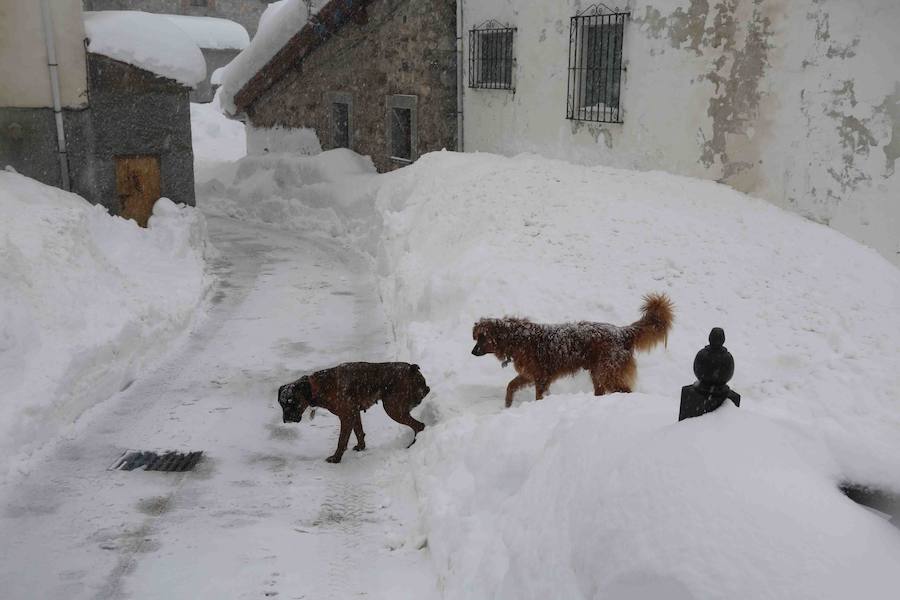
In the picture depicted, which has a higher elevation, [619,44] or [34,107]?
[619,44]

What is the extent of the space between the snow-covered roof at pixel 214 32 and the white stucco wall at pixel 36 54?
2369cm

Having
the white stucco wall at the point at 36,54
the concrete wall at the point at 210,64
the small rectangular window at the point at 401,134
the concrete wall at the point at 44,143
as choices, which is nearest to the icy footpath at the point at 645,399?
the small rectangular window at the point at 401,134

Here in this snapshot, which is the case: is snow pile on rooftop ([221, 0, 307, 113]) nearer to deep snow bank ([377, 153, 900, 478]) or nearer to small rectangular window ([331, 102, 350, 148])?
small rectangular window ([331, 102, 350, 148])

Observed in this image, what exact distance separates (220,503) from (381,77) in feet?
43.1

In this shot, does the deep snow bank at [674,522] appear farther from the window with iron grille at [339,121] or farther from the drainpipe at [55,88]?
the window with iron grille at [339,121]

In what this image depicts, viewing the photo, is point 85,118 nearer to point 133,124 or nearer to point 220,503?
point 133,124

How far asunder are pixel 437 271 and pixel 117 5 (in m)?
30.2

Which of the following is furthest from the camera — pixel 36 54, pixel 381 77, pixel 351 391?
pixel 381 77

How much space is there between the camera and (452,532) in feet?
16.1

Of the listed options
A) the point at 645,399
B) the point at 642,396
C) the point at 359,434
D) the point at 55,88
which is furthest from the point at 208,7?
the point at 645,399

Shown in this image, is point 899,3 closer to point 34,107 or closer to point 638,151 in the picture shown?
point 638,151

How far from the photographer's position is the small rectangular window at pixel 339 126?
18.8 metres

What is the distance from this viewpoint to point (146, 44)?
40.9ft

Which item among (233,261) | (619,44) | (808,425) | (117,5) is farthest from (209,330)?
(117,5)
